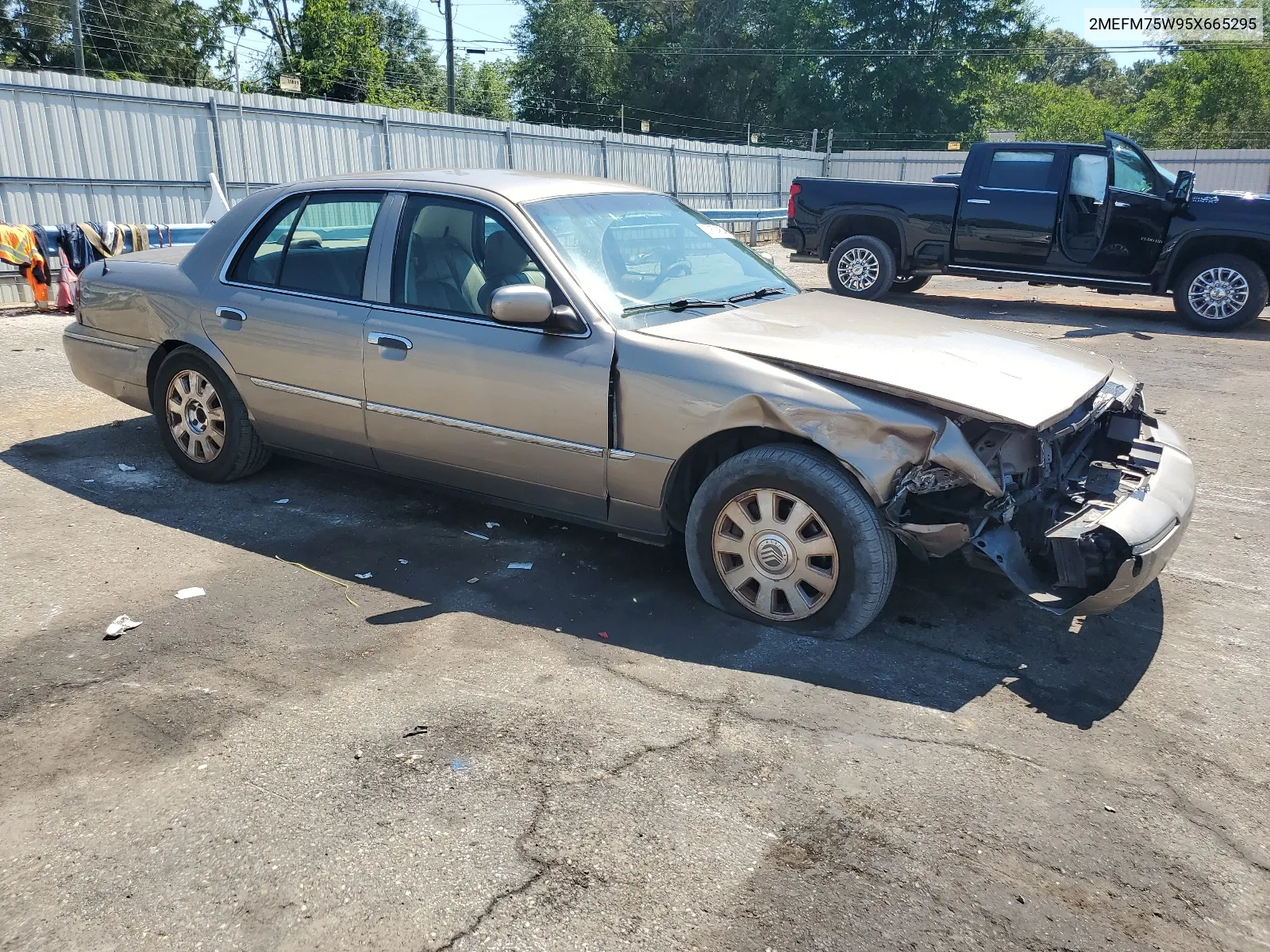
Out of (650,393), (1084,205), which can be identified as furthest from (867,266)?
(650,393)

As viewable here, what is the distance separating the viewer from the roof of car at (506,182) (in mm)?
4730

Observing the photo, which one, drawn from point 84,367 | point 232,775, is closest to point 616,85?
point 84,367

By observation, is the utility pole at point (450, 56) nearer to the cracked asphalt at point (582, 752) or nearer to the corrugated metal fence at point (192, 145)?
the corrugated metal fence at point (192, 145)

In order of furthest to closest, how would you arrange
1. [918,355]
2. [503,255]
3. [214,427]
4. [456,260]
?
1. [214,427]
2. [456,260]
3. [503,255]
4. [918,355]

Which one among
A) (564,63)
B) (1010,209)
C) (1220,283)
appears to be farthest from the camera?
(564,63)

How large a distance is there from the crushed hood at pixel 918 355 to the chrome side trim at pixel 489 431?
0.56 metres

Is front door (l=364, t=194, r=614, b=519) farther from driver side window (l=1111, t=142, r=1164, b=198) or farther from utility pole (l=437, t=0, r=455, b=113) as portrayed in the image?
utility pole (l=437, t=0, r=455, b=113)

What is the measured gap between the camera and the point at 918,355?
4.05 metres

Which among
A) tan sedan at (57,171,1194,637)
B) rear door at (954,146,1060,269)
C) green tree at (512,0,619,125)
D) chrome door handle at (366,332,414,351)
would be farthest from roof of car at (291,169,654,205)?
green tree at (512,0,619,125)

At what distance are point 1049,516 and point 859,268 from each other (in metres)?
10.0

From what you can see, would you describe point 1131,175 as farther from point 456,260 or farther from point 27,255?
point 27,255

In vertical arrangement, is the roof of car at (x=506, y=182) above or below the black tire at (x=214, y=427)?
above

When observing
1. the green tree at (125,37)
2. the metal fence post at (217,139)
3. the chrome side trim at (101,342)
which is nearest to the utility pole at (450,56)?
the green tree at (125,37)

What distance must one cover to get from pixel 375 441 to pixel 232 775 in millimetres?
2174
